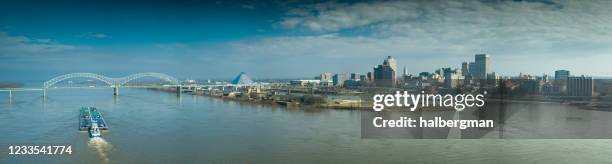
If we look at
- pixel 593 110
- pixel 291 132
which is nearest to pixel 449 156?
pixel 291 132

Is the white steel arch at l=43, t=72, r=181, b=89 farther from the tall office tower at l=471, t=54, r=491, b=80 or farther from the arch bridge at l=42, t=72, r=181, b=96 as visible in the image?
the tall office tower at l=471, t=54, r=491, b=80

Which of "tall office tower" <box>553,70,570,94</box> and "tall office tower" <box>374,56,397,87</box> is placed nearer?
"tall office tower" <box>553,70,570,94</box>

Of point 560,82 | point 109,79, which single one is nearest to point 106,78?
point 109,79

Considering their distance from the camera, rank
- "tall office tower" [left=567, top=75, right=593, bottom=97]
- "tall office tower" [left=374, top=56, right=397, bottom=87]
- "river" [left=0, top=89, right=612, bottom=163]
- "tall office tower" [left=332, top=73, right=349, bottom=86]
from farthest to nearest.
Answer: "tall office tower" [left=332, top=73, right=349, bottom=86] < "tall office tower" [left=374, top=56, right=397, bottom=87] < "tall office tower" [left=567, top=75, right=593, bottom=97] < "river" [left=0, top=89, right=612, bottom=163]

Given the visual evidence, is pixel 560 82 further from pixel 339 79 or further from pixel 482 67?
pixel 339 79

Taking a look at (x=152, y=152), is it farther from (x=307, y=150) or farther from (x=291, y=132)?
(x=291, y=132)

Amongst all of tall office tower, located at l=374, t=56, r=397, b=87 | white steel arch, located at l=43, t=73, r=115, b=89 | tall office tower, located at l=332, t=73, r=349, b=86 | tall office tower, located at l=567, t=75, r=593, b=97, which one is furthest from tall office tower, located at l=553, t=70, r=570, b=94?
white steel arch, located at l=43, t=73, r=115, b=89
